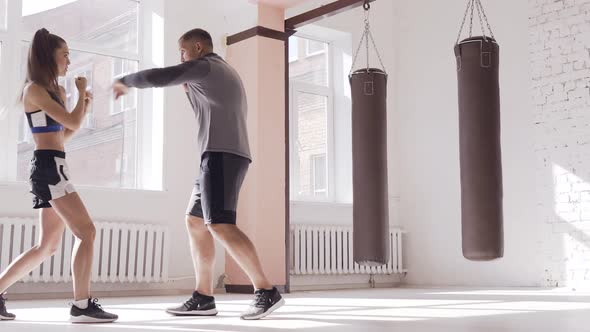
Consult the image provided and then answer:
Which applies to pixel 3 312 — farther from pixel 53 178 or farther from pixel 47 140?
pixel 47 140

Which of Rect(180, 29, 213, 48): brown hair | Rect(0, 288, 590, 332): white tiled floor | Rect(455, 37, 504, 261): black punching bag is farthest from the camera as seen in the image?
Rect(455, 37, 504, 261): black punching bag

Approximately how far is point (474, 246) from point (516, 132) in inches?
133

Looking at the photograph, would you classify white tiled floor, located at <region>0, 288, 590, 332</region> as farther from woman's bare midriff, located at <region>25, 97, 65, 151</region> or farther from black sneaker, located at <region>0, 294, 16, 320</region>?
woman's bare midriff, located at <region>25, 97, 65, 151</region>

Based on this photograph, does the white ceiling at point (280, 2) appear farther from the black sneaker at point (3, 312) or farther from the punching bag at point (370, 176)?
the black sneaker at point (3, 312)

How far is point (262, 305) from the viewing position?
10.9 ft

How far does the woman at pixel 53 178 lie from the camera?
313 cm

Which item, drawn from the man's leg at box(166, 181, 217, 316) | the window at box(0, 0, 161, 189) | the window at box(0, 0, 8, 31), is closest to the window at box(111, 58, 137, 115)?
the window at box(0, 0, 161, 189)

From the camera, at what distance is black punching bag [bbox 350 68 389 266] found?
4871 millimetres

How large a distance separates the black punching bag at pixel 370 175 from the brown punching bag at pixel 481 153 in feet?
2.69

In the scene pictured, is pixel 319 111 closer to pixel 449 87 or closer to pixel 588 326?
pixel 449 87

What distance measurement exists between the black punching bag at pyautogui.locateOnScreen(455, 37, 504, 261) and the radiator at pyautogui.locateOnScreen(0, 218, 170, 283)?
9.56 ft

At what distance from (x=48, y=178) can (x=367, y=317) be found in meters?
1.69

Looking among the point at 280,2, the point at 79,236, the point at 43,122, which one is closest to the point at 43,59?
the point at 43,122

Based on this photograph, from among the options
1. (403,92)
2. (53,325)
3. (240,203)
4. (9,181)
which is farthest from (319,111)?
(53,325)
